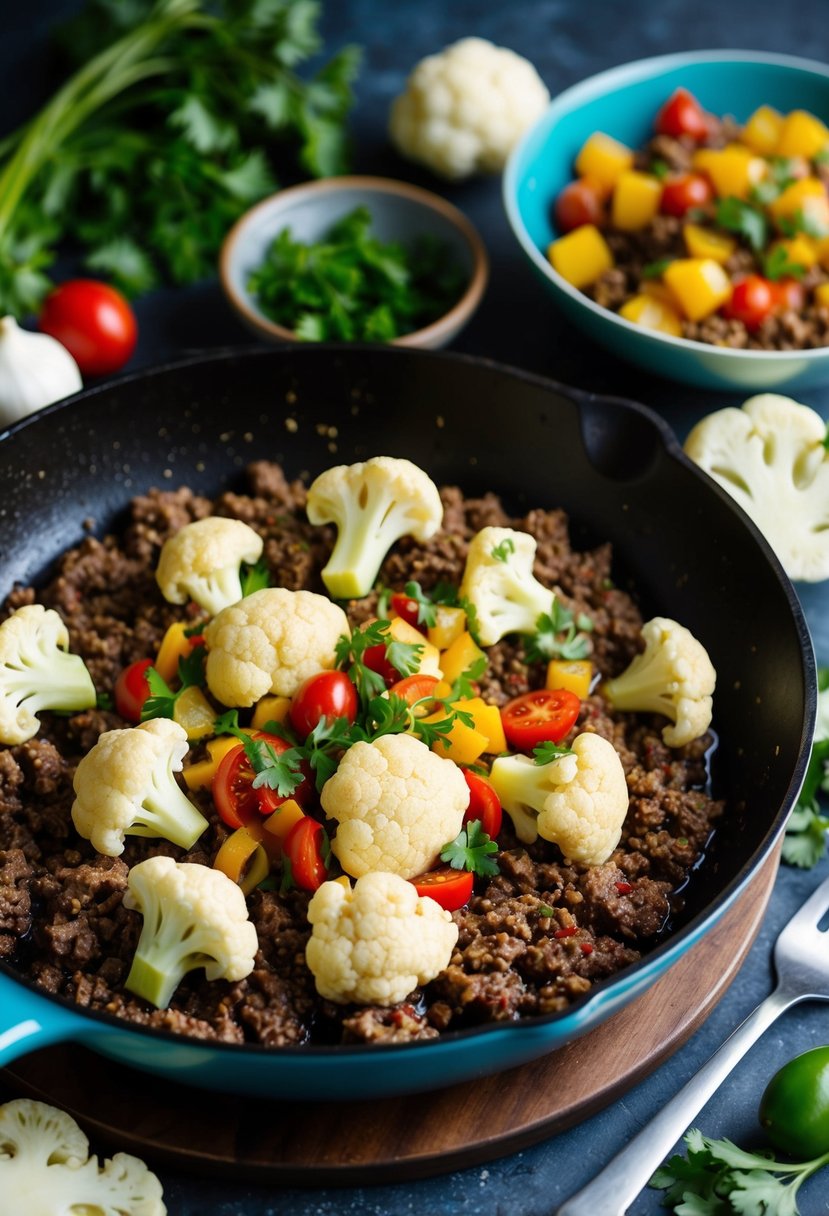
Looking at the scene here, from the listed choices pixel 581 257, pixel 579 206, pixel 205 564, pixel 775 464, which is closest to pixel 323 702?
pixel 205 564

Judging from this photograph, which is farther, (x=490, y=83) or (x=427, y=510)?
(x=490, y=83)

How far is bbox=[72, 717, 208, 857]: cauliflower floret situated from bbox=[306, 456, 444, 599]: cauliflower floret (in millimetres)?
661

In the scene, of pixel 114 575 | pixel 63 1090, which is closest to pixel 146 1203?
pixel 63 1090

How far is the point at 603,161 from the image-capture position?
4258mm

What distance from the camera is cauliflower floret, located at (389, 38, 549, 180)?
14.6 feet

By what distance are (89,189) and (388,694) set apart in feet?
9.09

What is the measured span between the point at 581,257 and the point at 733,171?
1.86ft

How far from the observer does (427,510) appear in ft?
10.3

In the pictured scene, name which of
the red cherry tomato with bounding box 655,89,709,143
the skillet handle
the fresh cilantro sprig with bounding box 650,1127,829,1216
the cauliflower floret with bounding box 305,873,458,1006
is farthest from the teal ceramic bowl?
the skillet handle

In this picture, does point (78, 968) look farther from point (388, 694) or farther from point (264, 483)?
point (264, 483)

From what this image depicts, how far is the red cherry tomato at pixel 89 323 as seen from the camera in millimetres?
4039

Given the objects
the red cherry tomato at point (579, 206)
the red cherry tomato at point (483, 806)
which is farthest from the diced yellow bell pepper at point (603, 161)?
the red cherry tomato at point (483, 806)

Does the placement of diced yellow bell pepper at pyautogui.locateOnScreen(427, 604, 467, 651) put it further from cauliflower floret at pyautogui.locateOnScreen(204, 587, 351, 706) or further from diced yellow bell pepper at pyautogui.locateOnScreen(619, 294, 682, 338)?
diced yellow bell pepper at pyautogui.locateOnScreen(619, 294, 682, 338)

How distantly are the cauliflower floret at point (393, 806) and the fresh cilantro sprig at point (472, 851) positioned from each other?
4cm
